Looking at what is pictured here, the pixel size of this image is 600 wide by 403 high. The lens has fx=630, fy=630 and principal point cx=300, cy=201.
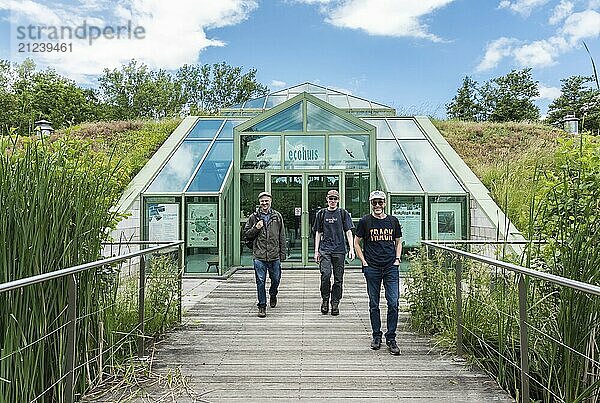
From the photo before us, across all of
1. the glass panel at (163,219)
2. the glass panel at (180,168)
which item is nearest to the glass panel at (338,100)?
the glass panel at (180,168)

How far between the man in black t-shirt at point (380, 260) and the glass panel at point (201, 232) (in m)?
6.38

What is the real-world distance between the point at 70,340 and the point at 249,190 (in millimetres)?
9238

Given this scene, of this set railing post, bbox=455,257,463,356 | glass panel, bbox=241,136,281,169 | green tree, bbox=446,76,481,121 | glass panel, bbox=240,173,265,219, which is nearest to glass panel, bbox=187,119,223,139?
glass panel, bbox=241,136,281,169

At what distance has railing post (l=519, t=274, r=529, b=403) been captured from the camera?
12.0 ft

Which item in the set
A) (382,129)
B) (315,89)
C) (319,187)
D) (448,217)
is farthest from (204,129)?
(448,217)

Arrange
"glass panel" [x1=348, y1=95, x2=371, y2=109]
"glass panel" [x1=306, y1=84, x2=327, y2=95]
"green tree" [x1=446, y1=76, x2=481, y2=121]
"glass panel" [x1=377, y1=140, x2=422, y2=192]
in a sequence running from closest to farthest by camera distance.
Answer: "glass panel" [x1=377, y1=140, x2=422, y2=192], "glass panel" [x1=348, y1=95, x2=371, y2=109], "glass panel" [x1=306, y1=84, x2=327, y2=95], "green tree" [x1=446, y1=76, x2=481, y2=121]

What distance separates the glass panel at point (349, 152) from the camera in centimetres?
1289

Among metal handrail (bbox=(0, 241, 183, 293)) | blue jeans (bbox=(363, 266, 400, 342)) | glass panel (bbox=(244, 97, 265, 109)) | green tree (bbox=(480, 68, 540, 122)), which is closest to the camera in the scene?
metal handrail (bbox=(0, 241, 183, 293))

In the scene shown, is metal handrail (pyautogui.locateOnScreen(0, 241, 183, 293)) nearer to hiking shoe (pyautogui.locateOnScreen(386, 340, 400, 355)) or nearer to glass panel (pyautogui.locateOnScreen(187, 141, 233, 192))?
hiking shoe (pyautogui.locateOnScreen(386, 340, 400, 355))

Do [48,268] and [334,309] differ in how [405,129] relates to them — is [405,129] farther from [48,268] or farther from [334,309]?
[48,268]

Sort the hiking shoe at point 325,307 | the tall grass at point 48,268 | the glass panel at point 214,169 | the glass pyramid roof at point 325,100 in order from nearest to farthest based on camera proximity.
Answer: the tall grass at point 48,268 → the hiking shoe at point 325,307 → the glass panel at point 214,169 → the glass pyramid roof at point 325,100

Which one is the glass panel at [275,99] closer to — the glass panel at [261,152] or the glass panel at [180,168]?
the glass panel at [180,168]

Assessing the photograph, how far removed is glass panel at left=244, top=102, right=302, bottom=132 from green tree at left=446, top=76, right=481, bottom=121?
22.7 metres

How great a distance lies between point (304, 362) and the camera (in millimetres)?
5156
